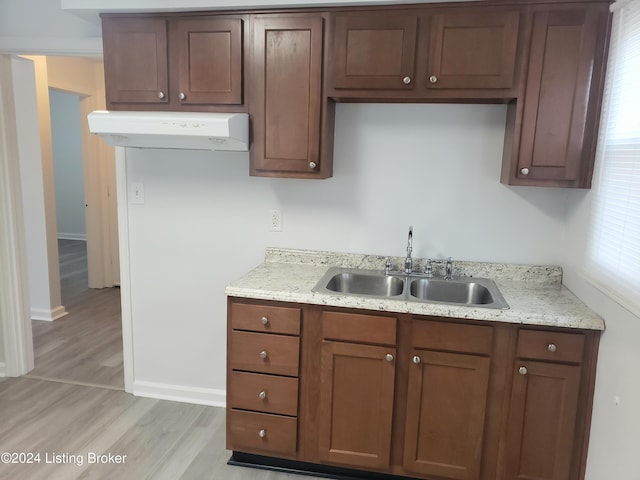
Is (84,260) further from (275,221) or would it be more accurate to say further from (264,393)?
(264,393)

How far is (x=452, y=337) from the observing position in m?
2.01

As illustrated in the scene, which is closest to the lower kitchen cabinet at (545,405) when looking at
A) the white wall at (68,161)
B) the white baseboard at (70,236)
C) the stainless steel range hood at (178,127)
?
the stainless steel range hood at (178,127)

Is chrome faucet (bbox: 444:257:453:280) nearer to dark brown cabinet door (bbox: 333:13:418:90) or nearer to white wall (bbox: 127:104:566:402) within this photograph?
white wall (bbox: 127:104:566:402)

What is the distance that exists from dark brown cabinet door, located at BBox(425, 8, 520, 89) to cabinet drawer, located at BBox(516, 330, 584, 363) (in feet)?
3.56

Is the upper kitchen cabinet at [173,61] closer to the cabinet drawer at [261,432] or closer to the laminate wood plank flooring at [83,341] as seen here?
the cabinet drawer at [261,432]

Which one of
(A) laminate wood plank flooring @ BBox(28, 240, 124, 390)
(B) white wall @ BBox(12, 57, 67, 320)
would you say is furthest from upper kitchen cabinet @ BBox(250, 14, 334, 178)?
(B) white wall @ BBox(12, 57, 67, 320)

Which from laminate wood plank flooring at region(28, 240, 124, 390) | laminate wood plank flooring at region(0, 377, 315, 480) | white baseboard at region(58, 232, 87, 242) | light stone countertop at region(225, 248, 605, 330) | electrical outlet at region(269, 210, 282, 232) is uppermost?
electrical outlet at region(269, 210, 282, 232)

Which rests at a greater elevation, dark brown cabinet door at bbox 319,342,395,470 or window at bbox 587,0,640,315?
window at bbox 587,0,640,315

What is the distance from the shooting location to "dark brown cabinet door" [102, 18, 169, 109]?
7.69 feet

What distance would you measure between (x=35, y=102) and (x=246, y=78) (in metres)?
2.55

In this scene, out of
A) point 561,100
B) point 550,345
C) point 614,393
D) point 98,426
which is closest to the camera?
point 614,393

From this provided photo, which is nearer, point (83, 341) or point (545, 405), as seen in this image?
point (545, 405)

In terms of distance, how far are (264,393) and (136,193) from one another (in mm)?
1426

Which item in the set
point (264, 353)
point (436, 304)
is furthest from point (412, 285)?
point (264, 353)
